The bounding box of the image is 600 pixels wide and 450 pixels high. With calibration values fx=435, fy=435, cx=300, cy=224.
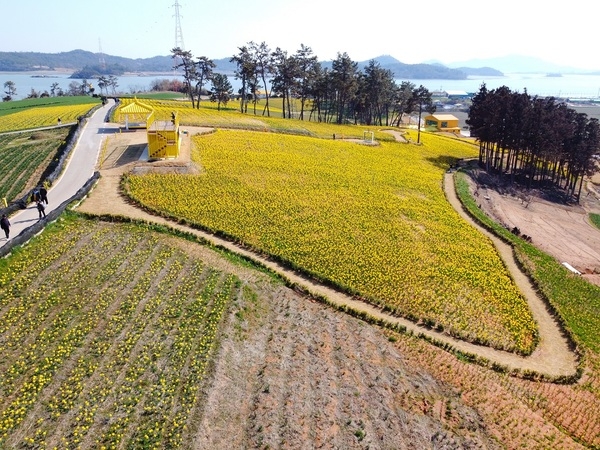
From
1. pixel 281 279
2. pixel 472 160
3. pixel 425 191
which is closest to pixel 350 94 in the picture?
pixel 472 160

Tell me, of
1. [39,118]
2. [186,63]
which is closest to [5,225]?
[39,118]

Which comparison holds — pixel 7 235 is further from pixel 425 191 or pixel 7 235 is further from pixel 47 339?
pixel 425 191

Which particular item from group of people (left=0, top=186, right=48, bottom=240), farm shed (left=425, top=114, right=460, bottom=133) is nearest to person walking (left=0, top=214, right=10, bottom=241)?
group of people (left=0, top=186, right=48, bottom=240)

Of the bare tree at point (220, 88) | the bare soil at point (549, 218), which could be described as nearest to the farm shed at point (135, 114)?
the bare tree at point (220, 88)

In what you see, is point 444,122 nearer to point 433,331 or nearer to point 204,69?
point 204,69

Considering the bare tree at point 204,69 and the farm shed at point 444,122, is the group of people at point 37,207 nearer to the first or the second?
the bare tree at point 204,69

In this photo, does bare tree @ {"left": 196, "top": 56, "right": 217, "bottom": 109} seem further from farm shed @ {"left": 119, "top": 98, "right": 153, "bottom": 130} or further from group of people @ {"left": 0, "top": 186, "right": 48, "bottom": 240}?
group of people @ {"left": 0, "top": 186, "right": 48, "bottom": 240}
